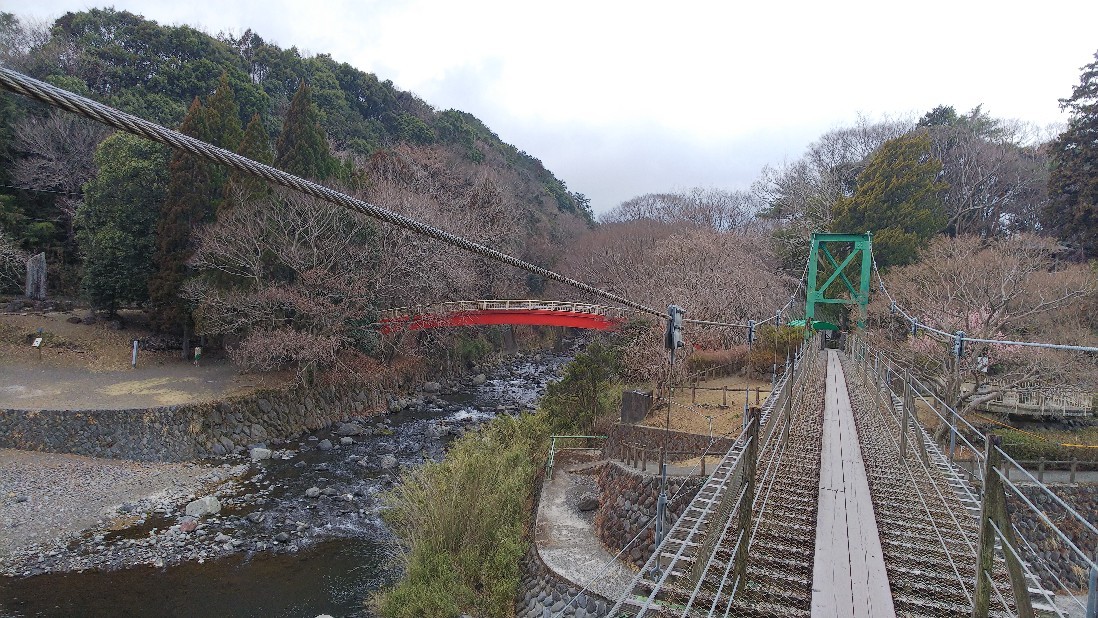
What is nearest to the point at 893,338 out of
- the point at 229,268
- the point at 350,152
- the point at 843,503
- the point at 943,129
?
the point at 843,503

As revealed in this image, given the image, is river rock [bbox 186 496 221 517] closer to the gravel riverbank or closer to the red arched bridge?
the gravel riverbank

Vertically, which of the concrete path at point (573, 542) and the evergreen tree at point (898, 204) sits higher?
the evergreen tree at point (898, 204)

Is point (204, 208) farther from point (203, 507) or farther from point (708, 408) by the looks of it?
point (708, 408)

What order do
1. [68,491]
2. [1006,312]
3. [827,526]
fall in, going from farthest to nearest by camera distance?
[1006,312] < [68,491] < [827,526]

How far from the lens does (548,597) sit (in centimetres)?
877

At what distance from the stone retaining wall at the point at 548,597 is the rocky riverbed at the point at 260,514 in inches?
100

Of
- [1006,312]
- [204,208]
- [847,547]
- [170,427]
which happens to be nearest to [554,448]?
[170,427]

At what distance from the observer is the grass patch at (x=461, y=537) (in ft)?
29.3

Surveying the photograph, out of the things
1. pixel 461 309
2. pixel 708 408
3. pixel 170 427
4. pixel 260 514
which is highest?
pixel 461 309

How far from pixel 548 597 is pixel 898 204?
22.7 meters

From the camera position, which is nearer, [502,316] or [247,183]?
[247,183]

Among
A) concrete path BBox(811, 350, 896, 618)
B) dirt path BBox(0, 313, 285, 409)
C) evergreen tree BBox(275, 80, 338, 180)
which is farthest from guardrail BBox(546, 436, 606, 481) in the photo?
evergreen tree BBox(275, 80, 338, 180)

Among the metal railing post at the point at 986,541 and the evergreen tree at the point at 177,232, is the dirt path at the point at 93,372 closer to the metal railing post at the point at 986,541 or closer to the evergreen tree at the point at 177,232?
the evergreen tree at the point at 177,232

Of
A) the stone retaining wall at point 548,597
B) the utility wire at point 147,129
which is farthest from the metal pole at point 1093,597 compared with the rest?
the stone retaining wall at point 548,597
